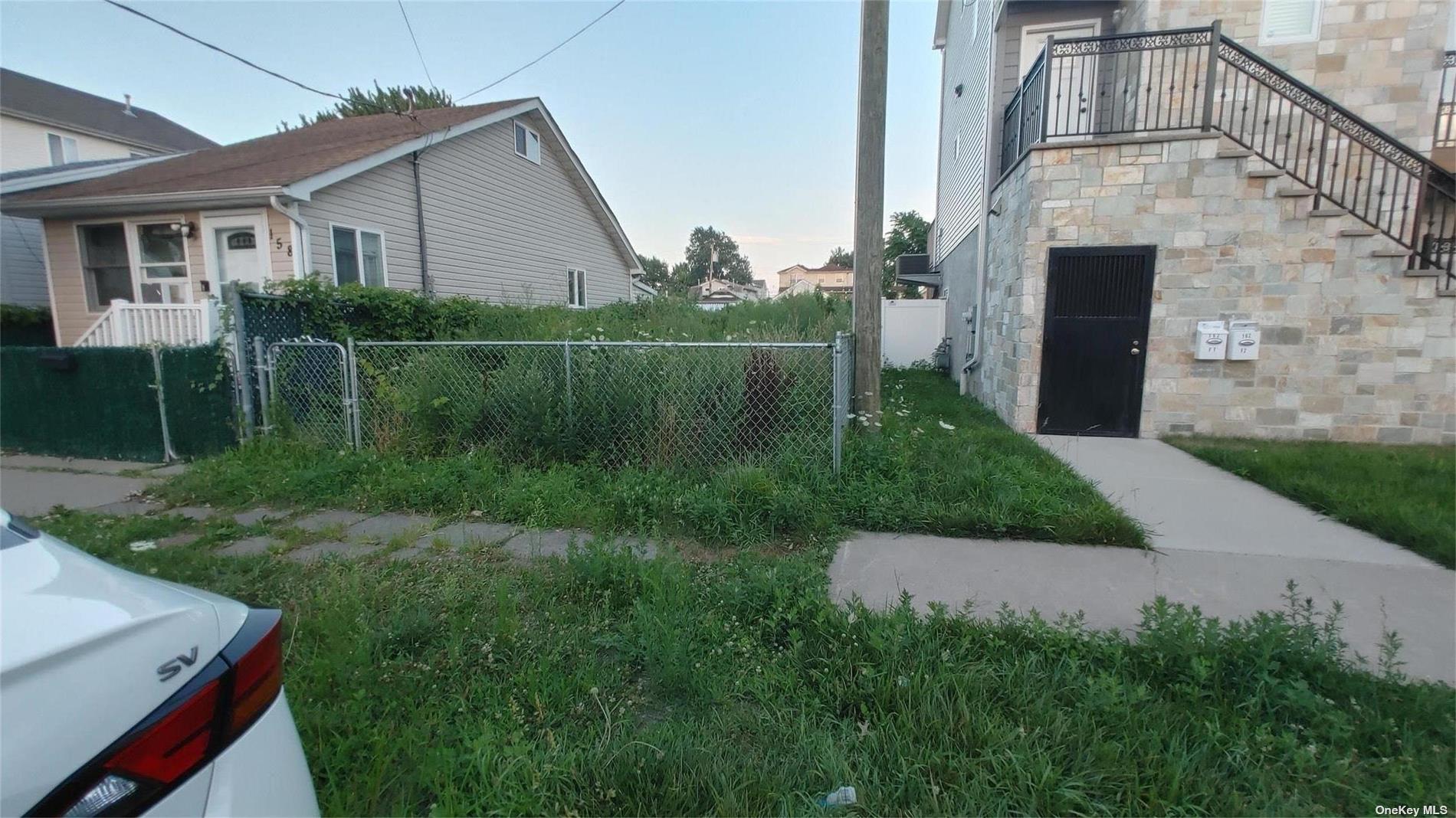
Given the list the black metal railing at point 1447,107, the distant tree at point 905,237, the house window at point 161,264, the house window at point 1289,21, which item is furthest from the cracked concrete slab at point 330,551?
the distant tree at point 905,237

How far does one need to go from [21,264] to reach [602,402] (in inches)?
625

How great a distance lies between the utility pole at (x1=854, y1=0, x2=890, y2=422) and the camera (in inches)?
184

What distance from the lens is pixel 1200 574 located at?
3.37 metres

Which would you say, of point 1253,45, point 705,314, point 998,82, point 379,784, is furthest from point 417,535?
point 1253,45

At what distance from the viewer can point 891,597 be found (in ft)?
10.3

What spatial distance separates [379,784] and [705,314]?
A: 977cm

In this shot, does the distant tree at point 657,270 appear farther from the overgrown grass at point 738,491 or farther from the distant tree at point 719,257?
the overgrown grass at point 738,491

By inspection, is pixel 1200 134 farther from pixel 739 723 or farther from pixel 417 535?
pixel 417 535

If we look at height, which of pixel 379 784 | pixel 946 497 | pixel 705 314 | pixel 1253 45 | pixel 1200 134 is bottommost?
pixel 379 784

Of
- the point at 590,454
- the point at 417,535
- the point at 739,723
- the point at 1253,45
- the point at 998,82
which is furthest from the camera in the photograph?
the point at 998,82

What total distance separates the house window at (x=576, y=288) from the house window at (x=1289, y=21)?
13758 mm

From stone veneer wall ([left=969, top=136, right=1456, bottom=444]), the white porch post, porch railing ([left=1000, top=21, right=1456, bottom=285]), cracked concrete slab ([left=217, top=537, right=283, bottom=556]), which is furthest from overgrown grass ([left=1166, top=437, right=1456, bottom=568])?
the white porch post

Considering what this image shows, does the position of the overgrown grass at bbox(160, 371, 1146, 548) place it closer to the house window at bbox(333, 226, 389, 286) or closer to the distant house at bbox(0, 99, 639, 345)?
the distant house at bbox(0, 99, 639, 345)

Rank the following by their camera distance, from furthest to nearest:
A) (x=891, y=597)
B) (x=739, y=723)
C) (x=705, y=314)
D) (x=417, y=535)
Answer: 1. (x=705, y=314)
2. (x=417, y=535)
3. (x=891, y=597)
4. (x=739, y=723)
